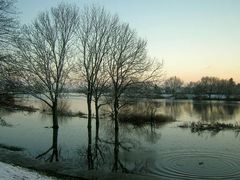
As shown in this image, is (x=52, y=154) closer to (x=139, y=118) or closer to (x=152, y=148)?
(x=152, y=148)

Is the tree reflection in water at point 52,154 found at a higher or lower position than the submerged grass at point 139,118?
lower

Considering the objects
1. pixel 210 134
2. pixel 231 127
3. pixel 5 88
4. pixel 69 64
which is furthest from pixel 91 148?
pixel 231 127

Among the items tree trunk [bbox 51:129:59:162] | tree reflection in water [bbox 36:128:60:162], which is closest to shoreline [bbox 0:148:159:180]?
tree reflection in water [bbox 36:128:60:162]

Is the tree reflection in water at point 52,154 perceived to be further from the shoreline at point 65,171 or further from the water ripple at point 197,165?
the water ripple at point 197,165

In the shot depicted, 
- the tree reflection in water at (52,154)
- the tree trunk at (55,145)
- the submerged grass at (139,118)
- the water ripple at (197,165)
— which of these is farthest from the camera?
the submerged grass at (139,118)

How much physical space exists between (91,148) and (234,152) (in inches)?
381

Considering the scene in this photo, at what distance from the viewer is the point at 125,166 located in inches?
767

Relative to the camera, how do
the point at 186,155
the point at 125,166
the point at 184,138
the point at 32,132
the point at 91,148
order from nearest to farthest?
the point at 125,166
the point at 186,155
the point at 91,148
the point at 184,138
the point at 32,132

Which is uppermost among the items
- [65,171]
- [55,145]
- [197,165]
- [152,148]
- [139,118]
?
[139,118]

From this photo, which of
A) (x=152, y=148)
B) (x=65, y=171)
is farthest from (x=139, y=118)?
(x=65, y=171)

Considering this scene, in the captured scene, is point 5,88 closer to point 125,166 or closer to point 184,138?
point 125,166

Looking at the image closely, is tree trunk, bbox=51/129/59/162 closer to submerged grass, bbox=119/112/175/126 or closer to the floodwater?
the floodwater

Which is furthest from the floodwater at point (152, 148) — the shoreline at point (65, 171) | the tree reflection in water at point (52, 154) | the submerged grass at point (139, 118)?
the submerged grass at point (139, 118)

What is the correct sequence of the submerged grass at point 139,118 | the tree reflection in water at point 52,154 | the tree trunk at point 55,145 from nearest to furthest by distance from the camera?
the tree reflection in water at point 52,154 < the tree trunk at point 55,145 < the submerged grass at point 139,118
